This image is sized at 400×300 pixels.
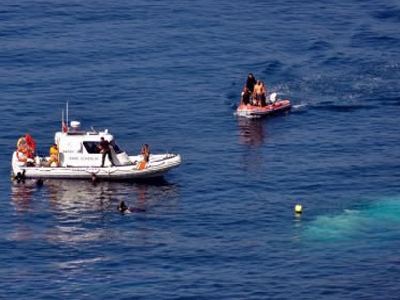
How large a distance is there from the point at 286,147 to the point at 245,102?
1001cm

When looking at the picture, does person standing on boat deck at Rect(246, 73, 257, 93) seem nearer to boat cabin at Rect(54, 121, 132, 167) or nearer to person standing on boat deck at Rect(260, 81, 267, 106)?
person standing on boat deck at Rect(260, 81, 267, 106)

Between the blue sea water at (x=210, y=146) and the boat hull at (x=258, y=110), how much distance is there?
86 centimetres

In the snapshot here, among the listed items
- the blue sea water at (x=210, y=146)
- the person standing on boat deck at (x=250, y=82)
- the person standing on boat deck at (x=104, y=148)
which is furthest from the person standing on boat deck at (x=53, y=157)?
the person standing on boat deck at (x=250, y=82)

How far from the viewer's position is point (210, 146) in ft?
371

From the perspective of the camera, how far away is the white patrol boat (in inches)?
4126

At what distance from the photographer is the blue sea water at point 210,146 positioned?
292ft

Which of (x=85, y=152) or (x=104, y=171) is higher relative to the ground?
(x=85, y=152)

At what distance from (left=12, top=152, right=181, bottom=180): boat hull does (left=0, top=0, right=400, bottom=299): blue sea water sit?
86 cm

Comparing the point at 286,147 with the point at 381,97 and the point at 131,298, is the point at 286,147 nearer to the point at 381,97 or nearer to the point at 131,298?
the point at 381,97

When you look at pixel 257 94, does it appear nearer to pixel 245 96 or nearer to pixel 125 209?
pixel 245 96

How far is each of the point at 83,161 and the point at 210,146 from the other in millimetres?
11738

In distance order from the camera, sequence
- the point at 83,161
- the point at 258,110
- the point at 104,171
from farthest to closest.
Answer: the point at 258,110
the point at 83,161
the point at 104,171

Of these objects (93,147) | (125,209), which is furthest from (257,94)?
(125,209)

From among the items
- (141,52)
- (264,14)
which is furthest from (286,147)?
(264,14)
